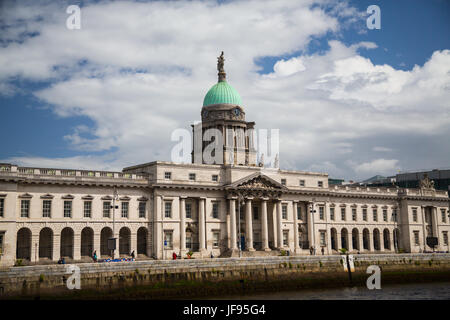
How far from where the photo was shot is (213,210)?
7262 cm

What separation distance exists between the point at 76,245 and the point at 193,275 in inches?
652

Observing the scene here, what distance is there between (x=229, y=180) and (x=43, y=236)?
79.7ft

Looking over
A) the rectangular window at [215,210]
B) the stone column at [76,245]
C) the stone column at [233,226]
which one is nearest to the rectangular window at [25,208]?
the stone column at [76,245]

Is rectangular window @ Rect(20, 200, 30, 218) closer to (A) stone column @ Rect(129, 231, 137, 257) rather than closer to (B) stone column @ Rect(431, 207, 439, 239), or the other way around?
(A) stone column @ Rect(129, 231, 137, 257)

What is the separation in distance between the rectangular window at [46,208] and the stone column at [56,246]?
204 centimetres

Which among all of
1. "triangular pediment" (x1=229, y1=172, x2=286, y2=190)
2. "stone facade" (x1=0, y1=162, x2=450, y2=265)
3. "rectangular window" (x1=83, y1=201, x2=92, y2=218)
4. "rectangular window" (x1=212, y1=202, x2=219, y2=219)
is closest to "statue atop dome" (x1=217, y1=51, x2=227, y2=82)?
"stone facade" (x1=0, y1=162, x2=450, y2=265)

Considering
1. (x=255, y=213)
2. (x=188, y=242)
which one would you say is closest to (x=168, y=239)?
(x=188, y=242)

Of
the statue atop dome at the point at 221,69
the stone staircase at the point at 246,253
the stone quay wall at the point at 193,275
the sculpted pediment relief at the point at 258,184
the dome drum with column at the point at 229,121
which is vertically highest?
the statue atop dome at the point at 221,69

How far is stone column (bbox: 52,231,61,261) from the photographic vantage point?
60375 mm

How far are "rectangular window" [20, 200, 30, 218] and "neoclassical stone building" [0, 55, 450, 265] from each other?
Result: 4.2 inches

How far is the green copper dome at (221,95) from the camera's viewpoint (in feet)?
275

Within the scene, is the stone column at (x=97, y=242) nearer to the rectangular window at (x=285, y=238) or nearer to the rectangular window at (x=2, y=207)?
the rectangular window at (x=2, y=207)

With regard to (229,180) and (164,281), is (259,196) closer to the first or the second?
(229,180)
